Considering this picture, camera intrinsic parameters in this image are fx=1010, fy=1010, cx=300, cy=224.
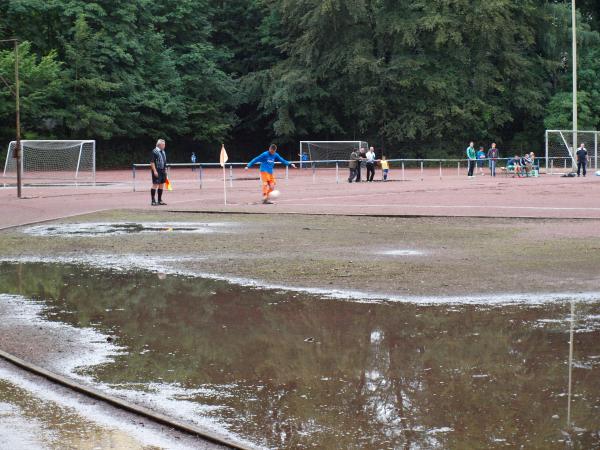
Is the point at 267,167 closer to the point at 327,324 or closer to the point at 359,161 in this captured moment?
the point at 359,161

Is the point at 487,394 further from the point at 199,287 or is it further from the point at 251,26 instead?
the point at 251,26

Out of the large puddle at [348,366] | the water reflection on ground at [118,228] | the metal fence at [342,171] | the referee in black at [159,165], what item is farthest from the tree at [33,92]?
the large puddle at [348,366]

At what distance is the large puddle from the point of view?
6309mm

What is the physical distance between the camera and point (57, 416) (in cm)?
665

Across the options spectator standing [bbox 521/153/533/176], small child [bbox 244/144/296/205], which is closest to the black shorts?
small child [bbox 244/144/296/205]

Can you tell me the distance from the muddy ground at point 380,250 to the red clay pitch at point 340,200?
2376 millimetres

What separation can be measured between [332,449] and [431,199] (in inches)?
923

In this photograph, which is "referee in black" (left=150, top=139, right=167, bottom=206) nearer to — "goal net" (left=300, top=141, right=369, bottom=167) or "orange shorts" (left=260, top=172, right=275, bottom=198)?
"orange shorts" (left=260, top=172, right=275, bottom=198)

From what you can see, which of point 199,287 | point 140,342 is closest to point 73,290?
point 199,287

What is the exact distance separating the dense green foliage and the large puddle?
47.8 metres

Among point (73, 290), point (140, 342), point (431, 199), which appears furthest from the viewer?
point (431, 199)

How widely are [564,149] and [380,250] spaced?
40388mm

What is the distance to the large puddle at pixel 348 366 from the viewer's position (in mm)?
6309

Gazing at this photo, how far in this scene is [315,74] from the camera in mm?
64250
